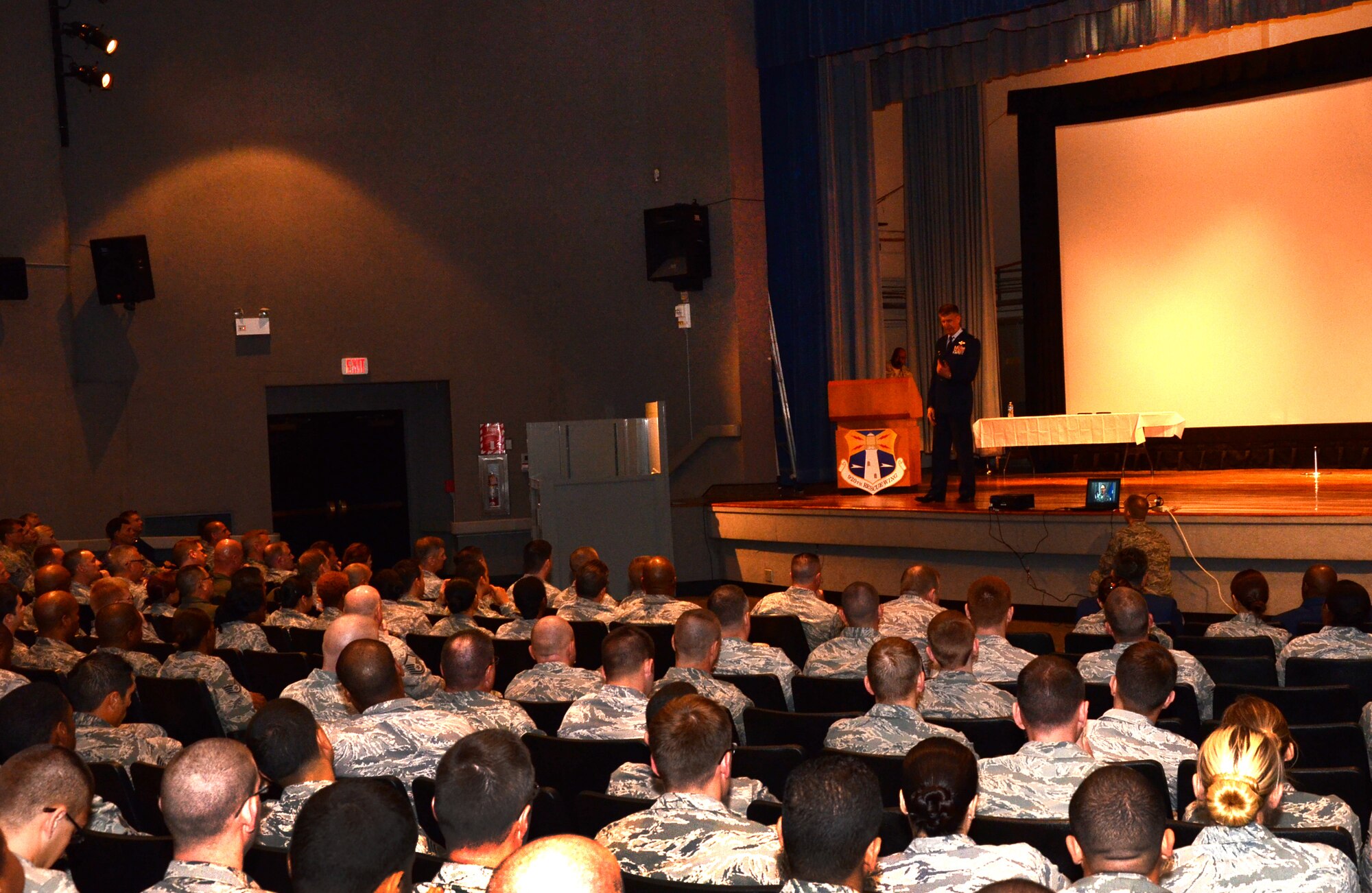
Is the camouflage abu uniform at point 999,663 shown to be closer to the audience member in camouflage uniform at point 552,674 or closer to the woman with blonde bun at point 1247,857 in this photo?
the audience member in camouflage uniform at point 552,674

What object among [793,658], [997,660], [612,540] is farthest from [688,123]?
[997,660]

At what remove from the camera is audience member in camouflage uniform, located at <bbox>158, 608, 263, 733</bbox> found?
4910 mm

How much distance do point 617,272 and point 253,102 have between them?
381 cm

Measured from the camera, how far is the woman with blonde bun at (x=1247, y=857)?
95.8 inches

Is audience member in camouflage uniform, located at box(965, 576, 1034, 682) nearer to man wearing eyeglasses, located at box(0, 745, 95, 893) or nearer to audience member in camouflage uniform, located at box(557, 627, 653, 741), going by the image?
audience member in camouflage uniform, located at box(557, 627, 653, 741)

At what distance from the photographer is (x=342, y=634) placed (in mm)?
4500

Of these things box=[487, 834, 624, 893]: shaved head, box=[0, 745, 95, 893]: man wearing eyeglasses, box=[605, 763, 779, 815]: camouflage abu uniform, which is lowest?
box=[605, 763, 779, 815]: camouflage abu uniform

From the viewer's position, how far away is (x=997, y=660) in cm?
503

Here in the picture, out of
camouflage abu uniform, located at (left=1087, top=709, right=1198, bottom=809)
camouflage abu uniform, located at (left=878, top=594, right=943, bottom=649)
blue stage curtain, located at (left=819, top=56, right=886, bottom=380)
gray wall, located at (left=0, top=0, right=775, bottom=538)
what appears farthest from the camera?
blue stage curtain, located at (left=819, top=56, right=886, bottom=380)

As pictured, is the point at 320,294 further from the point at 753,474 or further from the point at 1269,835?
the point at 1269,835

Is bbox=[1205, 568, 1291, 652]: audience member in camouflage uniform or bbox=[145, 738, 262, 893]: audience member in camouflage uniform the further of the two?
bbox=[1205, 568, 1291, 652]: audience member in camouflage uniform

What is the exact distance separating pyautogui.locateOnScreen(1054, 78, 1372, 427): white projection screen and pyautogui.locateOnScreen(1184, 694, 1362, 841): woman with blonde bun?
11.0m

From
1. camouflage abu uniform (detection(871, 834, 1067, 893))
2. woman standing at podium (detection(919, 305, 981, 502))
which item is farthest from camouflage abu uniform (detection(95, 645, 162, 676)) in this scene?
woman standing at podium (detection(919, 305, 981, 502))

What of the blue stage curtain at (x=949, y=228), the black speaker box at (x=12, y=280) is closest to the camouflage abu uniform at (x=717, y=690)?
the black speaker box at (x=12, y=280)
